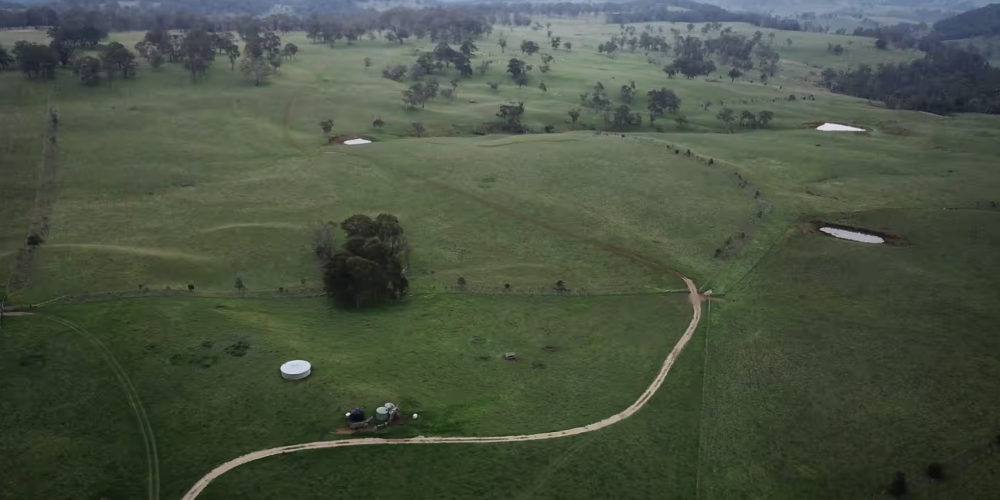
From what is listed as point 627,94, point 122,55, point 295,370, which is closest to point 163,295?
point 295,370

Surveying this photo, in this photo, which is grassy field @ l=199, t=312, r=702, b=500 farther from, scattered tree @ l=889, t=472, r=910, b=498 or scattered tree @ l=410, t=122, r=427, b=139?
scattered tree @ l=410, t=122, r=427, b=139

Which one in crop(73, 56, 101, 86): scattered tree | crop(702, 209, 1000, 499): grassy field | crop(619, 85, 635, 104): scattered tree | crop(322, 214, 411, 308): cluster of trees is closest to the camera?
crop(702, 209, 1000, 499): grassy field

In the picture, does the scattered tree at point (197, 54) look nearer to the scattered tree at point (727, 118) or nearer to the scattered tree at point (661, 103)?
the scattered tree at point (661, 103)

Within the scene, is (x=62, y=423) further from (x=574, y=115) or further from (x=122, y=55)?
(x=122, y=55)

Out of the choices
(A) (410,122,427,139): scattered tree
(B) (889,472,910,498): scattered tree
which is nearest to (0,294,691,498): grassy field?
(B) (889,472,910,498): scattered tree

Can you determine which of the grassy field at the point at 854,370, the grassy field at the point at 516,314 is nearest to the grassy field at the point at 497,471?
the grassy field at the point at 516,314

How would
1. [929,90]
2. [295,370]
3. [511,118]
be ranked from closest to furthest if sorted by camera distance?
1. [295,370]
2. [511,118]
3. [929,90]
